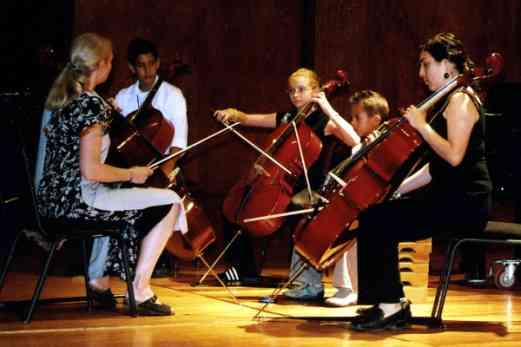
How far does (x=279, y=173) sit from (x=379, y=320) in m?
1.30

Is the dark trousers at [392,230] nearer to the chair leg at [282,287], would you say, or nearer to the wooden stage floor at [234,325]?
the wooden stage floor at [234,325]

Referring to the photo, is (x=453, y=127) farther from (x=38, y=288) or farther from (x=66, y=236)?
(x=38, y=288)

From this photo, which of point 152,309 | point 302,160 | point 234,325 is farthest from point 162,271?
point 234,325

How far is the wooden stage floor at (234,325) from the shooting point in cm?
382

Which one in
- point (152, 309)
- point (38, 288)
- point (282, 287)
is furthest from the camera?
point (282, 287)

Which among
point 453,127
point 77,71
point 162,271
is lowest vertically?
point 162,271

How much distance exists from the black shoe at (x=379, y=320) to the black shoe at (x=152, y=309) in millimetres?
826

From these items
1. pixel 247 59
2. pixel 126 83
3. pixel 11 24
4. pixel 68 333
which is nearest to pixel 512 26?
pixel 247 59

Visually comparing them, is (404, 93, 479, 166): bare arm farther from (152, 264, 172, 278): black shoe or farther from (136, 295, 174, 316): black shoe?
(152, 264, 172, 278): black shoe

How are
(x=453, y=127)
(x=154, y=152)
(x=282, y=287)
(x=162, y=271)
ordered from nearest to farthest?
(x=453, y=127) → (x=282, y=287) → (x=154, y=152) → (x=162, y=271)

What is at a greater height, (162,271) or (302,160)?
(302,160)

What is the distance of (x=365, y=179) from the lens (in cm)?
415

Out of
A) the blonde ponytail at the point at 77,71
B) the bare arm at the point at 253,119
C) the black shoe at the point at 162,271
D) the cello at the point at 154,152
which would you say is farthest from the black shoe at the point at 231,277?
the blonde ponytail at the point at 77,71

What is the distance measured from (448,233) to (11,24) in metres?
3.72
